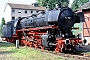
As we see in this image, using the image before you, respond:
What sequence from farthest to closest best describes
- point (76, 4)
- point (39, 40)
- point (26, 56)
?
point (76, 4) → point (39, 40) → point (26, 56)

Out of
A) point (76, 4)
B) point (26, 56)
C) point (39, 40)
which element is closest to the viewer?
point (26, 56)

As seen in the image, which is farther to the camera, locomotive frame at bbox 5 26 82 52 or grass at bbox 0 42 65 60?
locomotive frame at bbox 5 26 82 52

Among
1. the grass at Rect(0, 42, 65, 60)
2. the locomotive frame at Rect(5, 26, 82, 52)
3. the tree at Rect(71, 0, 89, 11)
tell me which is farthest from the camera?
the tree at Rect(71, 0, 89, 11)

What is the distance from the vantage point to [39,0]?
298 feet

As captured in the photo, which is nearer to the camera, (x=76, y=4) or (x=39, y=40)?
(x=39, y=40)

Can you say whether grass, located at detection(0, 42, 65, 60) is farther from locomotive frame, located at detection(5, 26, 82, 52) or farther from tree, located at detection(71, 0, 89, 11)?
tree, located at detection(71, 0, 89, 11)

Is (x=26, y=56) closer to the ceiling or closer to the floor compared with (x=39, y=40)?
closer to the floor

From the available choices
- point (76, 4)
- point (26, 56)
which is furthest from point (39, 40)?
point (76, 4)

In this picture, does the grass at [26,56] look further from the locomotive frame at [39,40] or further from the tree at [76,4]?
the tree at [76,4]

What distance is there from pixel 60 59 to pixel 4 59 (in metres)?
3.43

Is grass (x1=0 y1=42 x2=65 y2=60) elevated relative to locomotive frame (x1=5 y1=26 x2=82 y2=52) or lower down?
lower down

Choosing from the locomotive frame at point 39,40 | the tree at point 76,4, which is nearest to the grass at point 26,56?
the locomotive frame at point 39,40

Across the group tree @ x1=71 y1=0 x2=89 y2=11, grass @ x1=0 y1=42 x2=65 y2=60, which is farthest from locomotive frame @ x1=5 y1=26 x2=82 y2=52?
tree @ x1=71 y1=0 x2=89 y2=11

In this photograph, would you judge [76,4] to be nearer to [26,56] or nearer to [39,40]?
[39,40]
